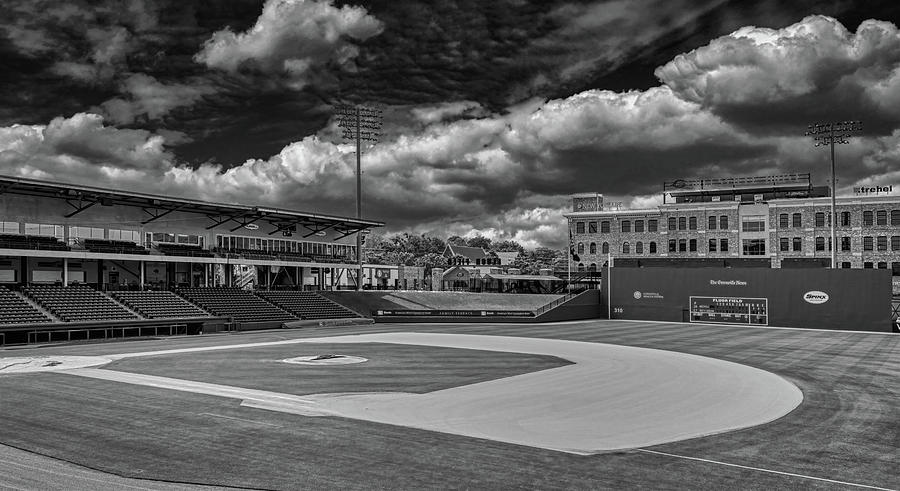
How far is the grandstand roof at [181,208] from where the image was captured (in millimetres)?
50656

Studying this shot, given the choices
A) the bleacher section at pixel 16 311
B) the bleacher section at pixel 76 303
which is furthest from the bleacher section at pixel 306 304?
the bleacher section at pixel 16 311

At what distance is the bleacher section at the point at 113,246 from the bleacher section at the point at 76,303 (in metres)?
4.08

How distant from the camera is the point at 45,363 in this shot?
31703 millimetres

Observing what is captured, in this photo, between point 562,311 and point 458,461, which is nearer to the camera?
point 458,461

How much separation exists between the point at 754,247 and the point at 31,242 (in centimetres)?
8085

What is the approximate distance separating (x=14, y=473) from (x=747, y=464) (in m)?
16.7

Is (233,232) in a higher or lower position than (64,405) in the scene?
higher

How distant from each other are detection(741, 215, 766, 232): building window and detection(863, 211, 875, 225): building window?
36.4 ft

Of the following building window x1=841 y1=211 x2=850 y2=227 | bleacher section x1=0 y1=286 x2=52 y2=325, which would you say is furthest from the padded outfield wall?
bleacher section x1=0 y1=286 x2=52 y2=325

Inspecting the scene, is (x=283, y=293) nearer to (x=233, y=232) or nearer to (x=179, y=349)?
(x=233, y=232)

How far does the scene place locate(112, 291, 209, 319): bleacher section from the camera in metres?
50.9

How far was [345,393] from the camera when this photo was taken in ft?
77.9

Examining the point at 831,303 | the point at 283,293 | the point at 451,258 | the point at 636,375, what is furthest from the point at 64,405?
the point at 451,258

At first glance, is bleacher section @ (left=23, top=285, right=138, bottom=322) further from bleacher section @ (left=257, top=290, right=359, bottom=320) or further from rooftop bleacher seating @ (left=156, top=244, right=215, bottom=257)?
bleacher section @ (left=257, top=290, right=359, bottom=320)
